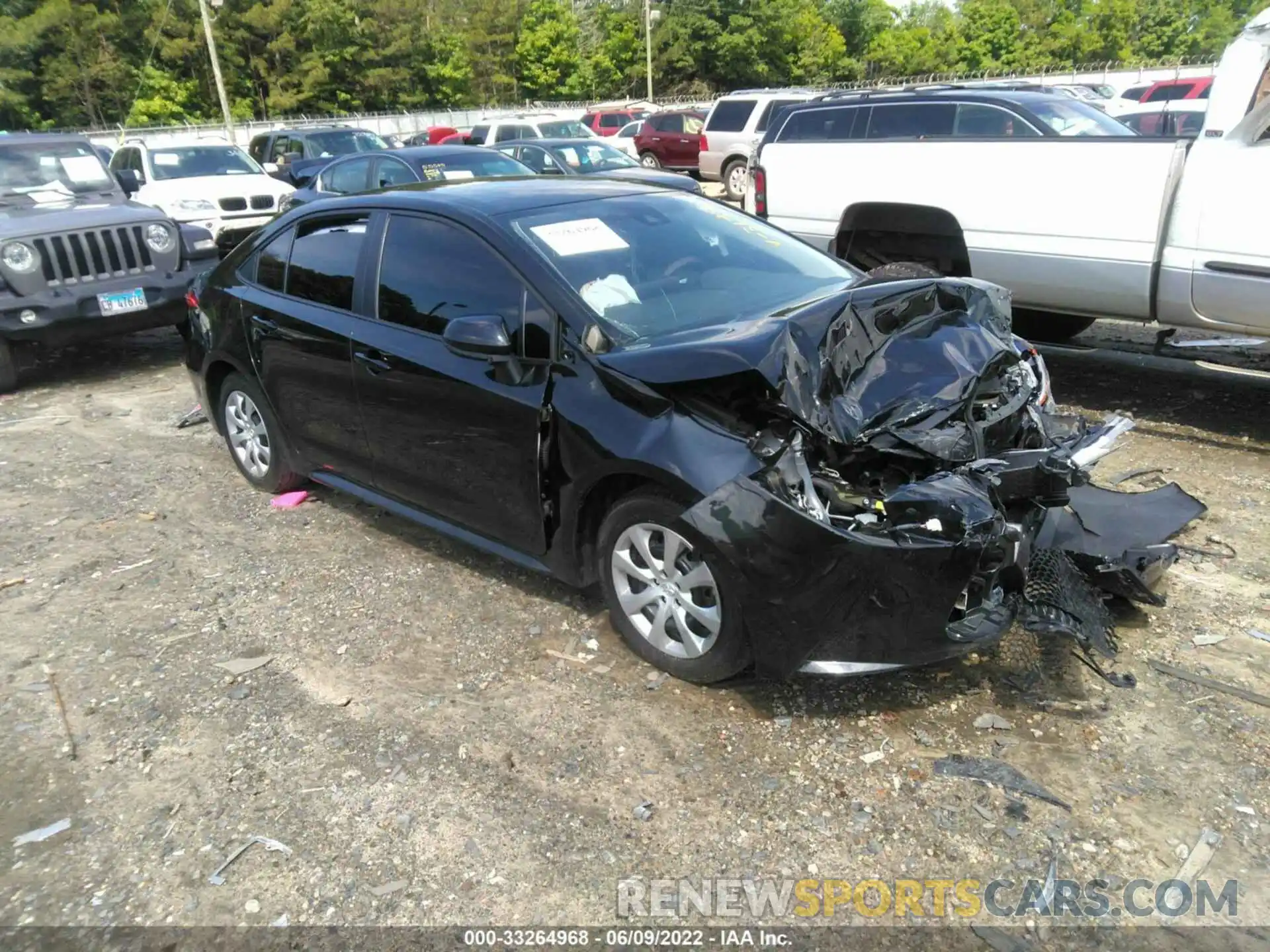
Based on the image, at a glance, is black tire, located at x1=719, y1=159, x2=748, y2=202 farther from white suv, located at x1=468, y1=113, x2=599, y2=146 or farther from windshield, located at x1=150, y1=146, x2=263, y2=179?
windshield, located at x1=150, y1=146, x2=263, y2=179

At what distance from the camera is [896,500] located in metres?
3.08

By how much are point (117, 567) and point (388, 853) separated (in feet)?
9.62

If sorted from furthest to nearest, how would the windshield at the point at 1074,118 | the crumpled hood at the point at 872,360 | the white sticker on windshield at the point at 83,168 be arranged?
the white sticker on windshield at the point at 83,168 < the windshield at the point at 1074,118 < the crumpled hood at the point at 872,360

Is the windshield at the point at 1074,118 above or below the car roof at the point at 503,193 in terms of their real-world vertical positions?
below

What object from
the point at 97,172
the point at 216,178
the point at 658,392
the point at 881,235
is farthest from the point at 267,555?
the point at 216,178

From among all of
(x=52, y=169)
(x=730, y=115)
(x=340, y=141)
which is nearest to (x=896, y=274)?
(x=52, y=169)

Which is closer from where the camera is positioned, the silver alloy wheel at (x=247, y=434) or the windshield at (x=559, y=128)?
the silver alloy wheel at (x=247, y=434)

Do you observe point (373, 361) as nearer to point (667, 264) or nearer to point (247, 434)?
point (667, 264)

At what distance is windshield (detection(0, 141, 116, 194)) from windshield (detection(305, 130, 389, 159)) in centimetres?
767

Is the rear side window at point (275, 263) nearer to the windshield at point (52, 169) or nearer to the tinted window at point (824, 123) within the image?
the windshield at point (52, 169)

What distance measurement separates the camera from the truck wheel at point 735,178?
18.4 meters

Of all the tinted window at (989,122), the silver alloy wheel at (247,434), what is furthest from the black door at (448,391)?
the tinted window at (989,122)

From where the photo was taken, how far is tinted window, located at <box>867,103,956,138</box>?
30.8 ft

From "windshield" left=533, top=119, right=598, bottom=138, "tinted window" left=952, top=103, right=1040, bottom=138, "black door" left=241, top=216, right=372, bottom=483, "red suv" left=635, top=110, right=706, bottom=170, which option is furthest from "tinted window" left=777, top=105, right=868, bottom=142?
"windshield" left=533, top=119, right=598, bottom=138
